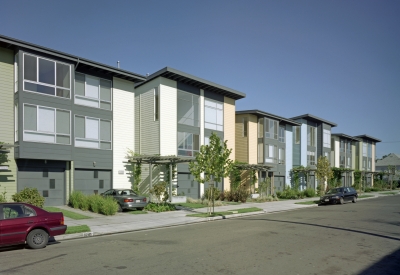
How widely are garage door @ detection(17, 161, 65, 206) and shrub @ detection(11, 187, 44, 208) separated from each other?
162 centimetres

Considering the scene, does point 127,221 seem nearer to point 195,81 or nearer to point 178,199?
point 178,199

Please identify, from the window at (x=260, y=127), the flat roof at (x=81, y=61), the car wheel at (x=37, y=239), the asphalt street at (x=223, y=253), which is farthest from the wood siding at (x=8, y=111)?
the window at (x=260, y=127)

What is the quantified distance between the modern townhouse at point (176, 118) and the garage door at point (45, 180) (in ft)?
19.1

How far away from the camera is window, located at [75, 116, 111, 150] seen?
23953 millimetres

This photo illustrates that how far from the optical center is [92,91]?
2481 cm

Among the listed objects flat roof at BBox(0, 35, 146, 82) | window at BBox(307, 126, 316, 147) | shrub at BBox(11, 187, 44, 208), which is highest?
flat roof at BBox(0, 35, 146, 82)

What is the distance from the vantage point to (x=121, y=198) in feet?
71.1

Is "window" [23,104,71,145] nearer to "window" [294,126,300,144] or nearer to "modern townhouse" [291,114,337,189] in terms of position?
"modern townhouse" [291,114,337,189]

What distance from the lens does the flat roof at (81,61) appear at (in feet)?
66.7

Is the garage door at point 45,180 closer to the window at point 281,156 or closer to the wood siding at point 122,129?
the wood siding at point 122,129

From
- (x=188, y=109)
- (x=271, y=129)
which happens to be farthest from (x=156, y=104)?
(x=271, y=129)

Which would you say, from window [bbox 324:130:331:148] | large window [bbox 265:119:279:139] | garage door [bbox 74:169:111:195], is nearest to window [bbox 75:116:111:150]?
garage door [bbox 74:169:111:195]

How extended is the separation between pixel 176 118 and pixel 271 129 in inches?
591

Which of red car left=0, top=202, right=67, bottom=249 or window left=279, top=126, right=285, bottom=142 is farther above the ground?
window left=279, top=126, right=285, bottom=142
